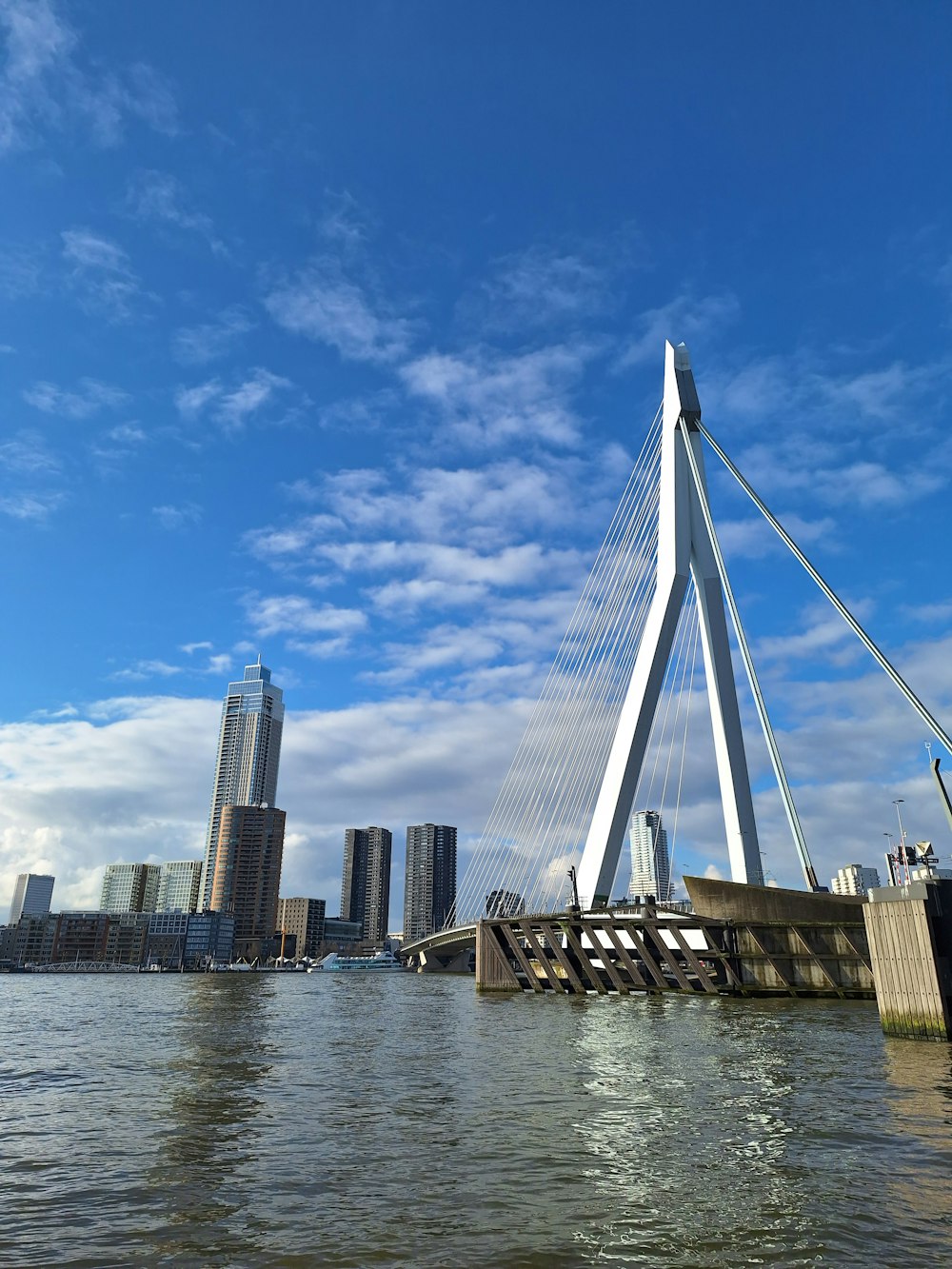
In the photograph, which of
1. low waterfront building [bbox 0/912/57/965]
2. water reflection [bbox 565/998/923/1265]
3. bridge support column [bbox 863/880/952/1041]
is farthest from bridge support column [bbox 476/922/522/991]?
low waterfront building [bbox 0/912/57/965]

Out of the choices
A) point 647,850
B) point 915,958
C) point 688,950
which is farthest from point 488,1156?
point 647,850

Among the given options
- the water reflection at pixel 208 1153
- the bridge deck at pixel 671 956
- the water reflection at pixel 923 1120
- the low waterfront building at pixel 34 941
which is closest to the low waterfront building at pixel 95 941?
the low waterfront building at pixel 34 941

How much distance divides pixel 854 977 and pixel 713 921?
6752 mm

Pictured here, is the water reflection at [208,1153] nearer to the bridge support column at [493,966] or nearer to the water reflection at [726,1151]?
the water reflection at [726,1151]

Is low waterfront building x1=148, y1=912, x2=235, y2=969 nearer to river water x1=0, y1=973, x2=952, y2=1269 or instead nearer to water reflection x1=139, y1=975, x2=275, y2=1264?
water reflection x1=139, y1=975, x2=275, y2=1264

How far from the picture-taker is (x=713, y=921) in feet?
138

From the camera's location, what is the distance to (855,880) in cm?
6419

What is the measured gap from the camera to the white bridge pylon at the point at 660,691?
4047cm

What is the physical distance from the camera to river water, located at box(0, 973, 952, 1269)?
7641 millimetres

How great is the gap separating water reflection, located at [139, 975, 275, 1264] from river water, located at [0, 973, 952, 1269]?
51 millimetres

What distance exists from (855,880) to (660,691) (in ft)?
113

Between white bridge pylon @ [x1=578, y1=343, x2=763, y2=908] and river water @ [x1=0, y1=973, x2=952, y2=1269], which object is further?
white bridge pylon @ [x1=578, y1=343, x2=763, y2=908]

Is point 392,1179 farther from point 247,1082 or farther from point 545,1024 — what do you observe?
point 545,1024

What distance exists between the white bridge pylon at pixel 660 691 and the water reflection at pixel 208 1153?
20.6m
